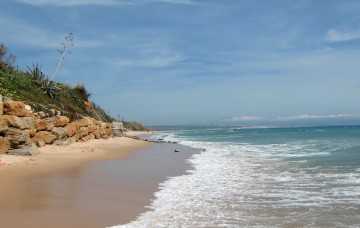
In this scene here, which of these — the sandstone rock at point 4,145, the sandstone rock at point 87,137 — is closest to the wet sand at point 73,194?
the sandstone rock at point 4,145

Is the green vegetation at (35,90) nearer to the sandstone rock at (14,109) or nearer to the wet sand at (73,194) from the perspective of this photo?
the sandstone rock at (14,109)

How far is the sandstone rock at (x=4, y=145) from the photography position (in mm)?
14523

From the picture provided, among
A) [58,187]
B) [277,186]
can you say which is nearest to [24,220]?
[58,187]

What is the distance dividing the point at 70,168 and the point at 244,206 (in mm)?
7278

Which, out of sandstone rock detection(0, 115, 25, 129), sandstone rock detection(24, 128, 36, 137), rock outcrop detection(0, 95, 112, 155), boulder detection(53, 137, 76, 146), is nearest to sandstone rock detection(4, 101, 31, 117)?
rock outcrop detection(0, 95, 112, 155)

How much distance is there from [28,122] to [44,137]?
263cm

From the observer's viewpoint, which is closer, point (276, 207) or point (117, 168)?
point (276, 207)

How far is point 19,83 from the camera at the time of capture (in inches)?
1053

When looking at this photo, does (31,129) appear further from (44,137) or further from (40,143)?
(44,137)

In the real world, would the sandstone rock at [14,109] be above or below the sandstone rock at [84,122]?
above

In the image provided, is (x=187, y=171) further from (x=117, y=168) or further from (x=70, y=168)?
(x=70, y=168)

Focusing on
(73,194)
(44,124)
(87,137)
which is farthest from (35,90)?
(73,194)

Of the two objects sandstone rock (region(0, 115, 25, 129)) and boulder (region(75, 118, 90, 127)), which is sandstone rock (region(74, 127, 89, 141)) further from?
sandstone rock (region(0, 115, 25, 129))

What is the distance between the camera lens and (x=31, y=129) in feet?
57.1
